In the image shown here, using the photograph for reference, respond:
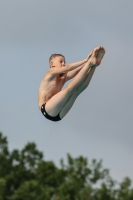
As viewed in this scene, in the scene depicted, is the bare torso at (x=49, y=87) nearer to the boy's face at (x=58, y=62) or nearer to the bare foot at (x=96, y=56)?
the boy's face at (x=58, y=62)

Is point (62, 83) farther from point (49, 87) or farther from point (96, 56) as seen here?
point (96, 56)

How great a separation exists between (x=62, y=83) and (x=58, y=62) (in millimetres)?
742

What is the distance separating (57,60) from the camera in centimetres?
2717

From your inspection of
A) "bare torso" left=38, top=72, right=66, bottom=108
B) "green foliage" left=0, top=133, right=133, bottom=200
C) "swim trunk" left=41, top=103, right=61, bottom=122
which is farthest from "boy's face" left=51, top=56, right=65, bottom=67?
"green foliage" left=0, top=133, right=133, bottom=200

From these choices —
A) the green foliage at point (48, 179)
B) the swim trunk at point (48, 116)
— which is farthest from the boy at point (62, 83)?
the green foliage at point (48, 179)

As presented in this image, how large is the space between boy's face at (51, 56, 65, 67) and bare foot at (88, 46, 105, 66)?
1.51m

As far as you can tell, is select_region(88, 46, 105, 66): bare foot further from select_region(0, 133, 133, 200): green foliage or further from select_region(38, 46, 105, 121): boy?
select_region(0, 133, 133, 200): green foliage

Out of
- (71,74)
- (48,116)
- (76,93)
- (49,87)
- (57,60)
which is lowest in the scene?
(48,116)

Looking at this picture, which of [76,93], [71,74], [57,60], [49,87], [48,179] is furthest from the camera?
[48,179]

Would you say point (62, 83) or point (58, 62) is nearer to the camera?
point (58, 62)

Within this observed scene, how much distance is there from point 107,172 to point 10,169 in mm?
11443

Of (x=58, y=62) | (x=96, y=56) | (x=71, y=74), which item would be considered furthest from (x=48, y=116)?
(x=96, y=56)

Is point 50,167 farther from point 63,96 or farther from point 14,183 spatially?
point 63,96

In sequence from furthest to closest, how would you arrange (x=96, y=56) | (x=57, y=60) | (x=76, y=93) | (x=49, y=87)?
(x=57, y=60)
(x=49, y=87)
(x=76, y=93)
(x=96, y=56)
